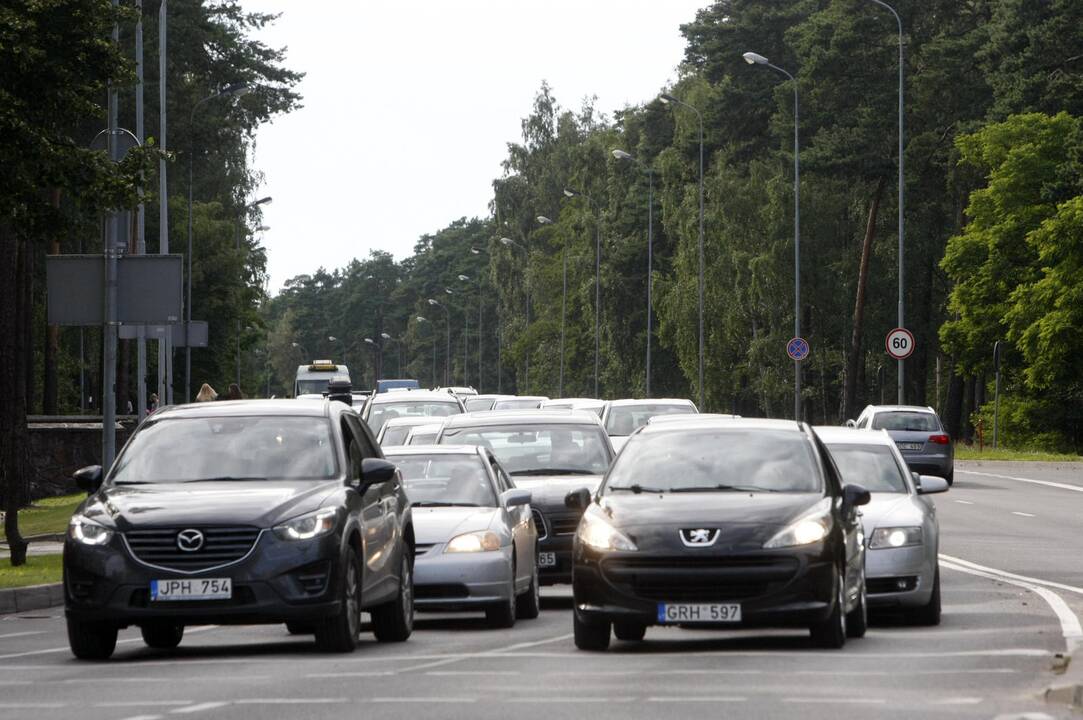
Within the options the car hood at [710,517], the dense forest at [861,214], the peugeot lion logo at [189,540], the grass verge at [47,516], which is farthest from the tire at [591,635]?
the dense forest at [861,214]

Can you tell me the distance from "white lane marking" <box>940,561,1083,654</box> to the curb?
8.95 metres

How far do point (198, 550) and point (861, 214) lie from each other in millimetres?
71599

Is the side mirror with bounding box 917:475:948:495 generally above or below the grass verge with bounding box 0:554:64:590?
above

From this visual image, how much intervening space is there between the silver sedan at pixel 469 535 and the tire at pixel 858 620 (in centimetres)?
300

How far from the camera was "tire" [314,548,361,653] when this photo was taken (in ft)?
45.9

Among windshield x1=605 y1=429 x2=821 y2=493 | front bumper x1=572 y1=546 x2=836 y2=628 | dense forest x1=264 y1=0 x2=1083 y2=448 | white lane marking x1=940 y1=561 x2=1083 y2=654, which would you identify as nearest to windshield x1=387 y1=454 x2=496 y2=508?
windshield x1=605 y1=429 x2=821 y2=493

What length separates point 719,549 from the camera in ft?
43.9

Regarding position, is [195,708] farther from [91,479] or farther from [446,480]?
[446,480]

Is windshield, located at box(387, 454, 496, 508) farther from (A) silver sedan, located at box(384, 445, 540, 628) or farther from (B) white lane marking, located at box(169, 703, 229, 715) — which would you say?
(B) white lane marking, located at box(169, 703, 229, 715)

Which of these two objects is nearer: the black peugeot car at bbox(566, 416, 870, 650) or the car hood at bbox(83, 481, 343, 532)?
the black peugeot car at bbox(566, 416, 870, 650)

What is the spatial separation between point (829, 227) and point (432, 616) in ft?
221

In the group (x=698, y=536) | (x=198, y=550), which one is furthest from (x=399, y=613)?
(x=698, y=536)

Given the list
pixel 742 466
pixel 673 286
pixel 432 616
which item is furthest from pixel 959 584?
pixel 673 286

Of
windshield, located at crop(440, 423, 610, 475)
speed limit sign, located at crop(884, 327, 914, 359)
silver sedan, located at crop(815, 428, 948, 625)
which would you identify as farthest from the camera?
speed limit sign, located at crop(884, 327, 914, 359)
